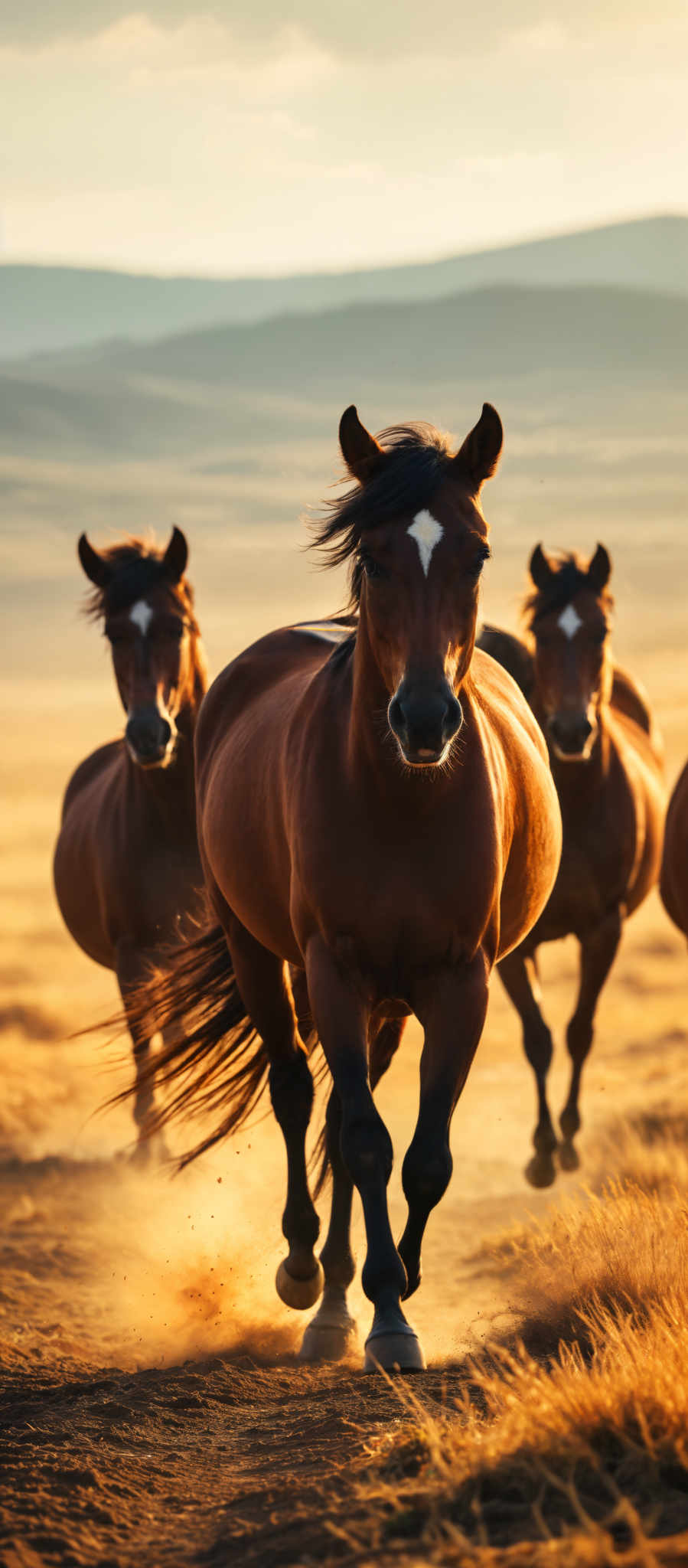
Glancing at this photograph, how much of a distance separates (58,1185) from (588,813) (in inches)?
185

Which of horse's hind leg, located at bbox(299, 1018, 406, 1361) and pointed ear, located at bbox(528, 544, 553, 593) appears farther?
pointed ear, located at bbox(528, 544, 553, 593)

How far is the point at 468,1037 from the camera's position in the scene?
4.39 meters

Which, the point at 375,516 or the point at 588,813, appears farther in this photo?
the point at 588,813

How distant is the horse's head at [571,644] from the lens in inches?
337

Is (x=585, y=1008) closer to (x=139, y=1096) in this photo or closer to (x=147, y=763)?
(x=139, y=1096)

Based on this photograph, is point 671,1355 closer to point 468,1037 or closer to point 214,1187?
point 468,1037

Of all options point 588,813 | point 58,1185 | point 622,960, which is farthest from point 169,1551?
point 622,960

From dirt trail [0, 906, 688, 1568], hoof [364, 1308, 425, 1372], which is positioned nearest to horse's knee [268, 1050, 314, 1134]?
dirt trail [0, 906, 688, 1568]

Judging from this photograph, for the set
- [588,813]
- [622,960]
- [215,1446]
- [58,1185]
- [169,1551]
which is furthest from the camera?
[622,960]

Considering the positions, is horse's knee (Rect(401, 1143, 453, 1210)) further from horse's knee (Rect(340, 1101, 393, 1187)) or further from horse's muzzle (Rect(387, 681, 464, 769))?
horse's muzzle (Rect(387, 681, 464, 769))

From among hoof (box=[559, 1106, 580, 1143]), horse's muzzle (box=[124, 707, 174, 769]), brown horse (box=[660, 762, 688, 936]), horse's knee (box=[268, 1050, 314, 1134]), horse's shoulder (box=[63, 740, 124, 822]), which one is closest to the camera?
horse's knee (box=[268, 1050, 314, 1134])

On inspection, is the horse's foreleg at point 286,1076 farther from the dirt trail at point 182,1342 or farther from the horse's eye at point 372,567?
the horse's eye at point 372,567

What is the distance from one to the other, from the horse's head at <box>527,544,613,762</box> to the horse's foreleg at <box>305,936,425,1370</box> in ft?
14.1

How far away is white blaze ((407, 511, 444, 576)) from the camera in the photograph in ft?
14.0
